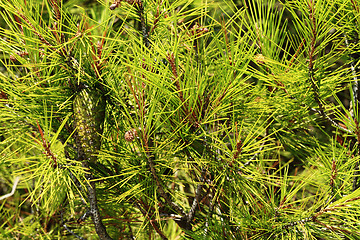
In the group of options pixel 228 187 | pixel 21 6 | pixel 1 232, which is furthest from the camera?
pixel 1 232

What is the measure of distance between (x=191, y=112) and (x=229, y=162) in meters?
0.11

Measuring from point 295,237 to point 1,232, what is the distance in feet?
2.16

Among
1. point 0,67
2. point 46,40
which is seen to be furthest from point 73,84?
point 0,67

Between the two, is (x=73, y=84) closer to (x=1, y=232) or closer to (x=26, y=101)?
(x=26, y=101)

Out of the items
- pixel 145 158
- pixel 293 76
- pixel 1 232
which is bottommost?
pixel 1 232

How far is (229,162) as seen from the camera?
0.59 metres

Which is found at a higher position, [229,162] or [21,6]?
[21,6]

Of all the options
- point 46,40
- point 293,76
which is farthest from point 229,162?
point 46,40

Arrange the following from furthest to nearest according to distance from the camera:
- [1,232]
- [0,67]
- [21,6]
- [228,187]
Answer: [0,67] → [1,232] → [228,187] → [21,6]

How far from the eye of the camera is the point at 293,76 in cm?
63

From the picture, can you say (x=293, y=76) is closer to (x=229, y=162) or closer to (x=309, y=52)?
(x=309, y=52)

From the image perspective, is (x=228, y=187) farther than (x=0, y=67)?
No

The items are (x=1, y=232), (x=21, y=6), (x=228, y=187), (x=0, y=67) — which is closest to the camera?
(x=21, y=6)

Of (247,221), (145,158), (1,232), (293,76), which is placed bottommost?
(1,232)
